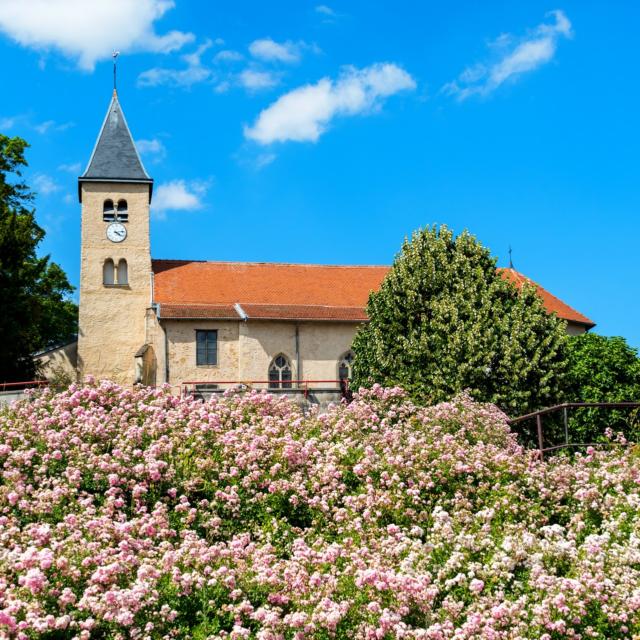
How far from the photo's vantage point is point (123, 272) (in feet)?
133

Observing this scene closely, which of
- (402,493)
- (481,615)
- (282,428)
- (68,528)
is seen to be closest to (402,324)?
(282,428)

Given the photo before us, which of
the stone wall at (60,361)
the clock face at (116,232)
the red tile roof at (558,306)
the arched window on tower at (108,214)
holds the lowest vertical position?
the stone wall at (60,361)

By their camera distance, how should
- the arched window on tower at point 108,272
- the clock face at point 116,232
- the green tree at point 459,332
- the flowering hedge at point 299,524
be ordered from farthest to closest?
the clock face at point 116,232, the arched window on tower at point 108,272, the green tree at point 459,332, the flowering hedge at point 299,524

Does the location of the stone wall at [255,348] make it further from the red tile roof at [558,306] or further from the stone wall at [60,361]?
the red tile roof at [558,306]

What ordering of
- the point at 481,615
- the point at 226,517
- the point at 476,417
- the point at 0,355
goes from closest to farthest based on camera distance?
the point at 481,615 < the point at 226,517 < the point at 476,417 < the point at 0,355

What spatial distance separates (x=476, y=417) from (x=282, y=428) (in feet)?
12.3

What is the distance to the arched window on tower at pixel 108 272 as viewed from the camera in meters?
40.2

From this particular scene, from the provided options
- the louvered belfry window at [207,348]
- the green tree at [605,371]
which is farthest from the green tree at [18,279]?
the green tree at [605,371]

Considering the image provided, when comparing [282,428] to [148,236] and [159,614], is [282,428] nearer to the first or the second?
[159,614]

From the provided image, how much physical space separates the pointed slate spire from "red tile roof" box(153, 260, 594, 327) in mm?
4404

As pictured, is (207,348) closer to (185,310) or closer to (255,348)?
(185,310)

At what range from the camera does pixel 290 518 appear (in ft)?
37.0

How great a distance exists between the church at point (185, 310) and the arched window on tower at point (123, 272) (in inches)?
1.8

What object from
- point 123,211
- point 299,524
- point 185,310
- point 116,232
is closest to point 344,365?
point 185,310
